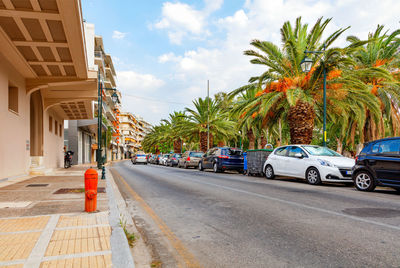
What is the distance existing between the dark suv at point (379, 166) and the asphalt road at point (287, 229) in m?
1.17

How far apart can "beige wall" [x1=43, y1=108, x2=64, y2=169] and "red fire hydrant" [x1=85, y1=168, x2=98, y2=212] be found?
1476 cm

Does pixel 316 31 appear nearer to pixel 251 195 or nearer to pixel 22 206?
pixel 251 195

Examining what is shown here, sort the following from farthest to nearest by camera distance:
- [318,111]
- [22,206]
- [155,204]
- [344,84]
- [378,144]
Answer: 1. [318,111]
2. [344,84]
3. [378,144]
4. [155,204]
5. [22,206]

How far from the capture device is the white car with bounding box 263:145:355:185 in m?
12.1

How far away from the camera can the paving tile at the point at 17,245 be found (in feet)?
12.2

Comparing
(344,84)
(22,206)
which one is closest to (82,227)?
(22,206)

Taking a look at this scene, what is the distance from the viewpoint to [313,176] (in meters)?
12.8

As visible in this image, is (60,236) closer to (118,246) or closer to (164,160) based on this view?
(118,246)

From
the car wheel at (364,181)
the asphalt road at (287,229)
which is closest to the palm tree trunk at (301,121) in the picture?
the car wheel at (364,181)

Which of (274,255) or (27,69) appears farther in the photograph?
(27,69)

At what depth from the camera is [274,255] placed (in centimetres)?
407

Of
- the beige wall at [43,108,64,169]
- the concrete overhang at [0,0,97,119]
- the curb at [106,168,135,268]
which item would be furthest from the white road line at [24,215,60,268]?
the beige wall at [43,108,64,169]

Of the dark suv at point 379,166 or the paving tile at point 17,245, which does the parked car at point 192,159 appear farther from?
the paving tile at point 17,245

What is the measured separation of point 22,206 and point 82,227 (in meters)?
2.83
